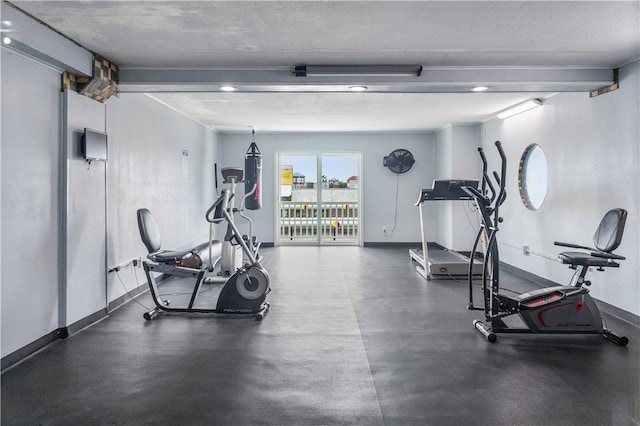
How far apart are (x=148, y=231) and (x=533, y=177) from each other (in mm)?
5154

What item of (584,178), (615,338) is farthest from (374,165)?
(615,338)

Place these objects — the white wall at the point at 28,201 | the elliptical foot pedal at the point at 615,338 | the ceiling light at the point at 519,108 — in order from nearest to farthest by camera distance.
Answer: the white wall at the point at 28,201, the elliptical foot pedal at the point at 615,338, the ceiling light at the point at 519,108

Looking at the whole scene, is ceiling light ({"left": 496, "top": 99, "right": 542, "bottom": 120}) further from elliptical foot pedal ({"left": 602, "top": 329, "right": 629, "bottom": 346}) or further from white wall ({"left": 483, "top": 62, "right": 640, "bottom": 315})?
elliptical foot pedal ({"left": 602, "top": 329, "right": 629, "bottom": 346})

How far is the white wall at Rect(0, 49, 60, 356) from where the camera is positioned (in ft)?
9.29

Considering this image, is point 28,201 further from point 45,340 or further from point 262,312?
point 262,312

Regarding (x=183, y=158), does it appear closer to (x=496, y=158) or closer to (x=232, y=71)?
(x=232, y=71)

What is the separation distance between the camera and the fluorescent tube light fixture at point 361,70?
12.6 ft

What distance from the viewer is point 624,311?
12.9 feet

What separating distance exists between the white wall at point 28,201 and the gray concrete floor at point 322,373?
0.34 m

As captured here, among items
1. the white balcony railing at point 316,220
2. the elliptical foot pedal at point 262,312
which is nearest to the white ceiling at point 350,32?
the elliptical foot pedal at point 262,312

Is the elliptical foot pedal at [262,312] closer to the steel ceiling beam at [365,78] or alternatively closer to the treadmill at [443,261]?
the steel ceiling beam at [365,78]

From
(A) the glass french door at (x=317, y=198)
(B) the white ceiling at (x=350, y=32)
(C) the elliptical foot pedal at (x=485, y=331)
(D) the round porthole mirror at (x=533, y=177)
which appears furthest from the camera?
(A) the glass french door at (x=317, y=198)

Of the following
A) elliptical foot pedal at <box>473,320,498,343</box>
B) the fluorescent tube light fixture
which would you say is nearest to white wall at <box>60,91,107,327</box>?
the fluorescent tube light fixture

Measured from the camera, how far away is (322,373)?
9.20 feet
